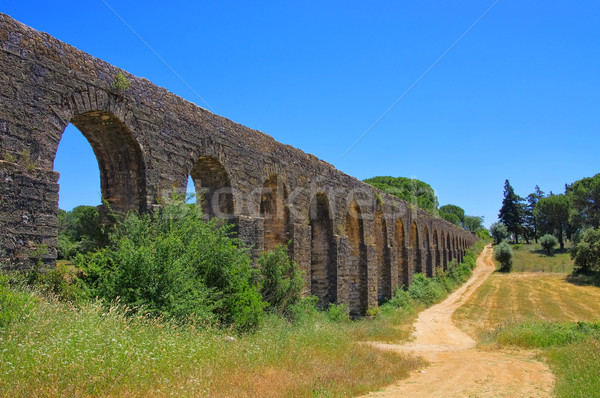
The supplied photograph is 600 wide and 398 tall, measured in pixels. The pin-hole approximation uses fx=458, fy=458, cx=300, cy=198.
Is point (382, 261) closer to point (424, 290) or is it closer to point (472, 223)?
point (424, 290)

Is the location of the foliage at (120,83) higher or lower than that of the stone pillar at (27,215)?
higher

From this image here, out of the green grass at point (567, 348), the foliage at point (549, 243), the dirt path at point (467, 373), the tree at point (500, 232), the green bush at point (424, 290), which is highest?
the tree at point (500, 232)

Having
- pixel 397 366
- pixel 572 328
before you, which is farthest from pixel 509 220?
pixel 397 366

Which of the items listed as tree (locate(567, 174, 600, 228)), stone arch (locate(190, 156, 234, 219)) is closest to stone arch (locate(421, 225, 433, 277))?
stone arch (locate(190, 156, 234, 219))

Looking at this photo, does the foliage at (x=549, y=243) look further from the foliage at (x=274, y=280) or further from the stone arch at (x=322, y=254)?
the foliage at (x=274, y=280)

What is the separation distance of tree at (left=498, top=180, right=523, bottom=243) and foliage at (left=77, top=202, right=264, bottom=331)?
71.9m

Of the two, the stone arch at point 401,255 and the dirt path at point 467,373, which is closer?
the dirt path at point 467,373

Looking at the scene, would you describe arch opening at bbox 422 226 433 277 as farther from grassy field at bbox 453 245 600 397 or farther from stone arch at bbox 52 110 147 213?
stone arch at bbox 52 110 147 213

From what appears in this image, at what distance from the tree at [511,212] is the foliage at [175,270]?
236ft

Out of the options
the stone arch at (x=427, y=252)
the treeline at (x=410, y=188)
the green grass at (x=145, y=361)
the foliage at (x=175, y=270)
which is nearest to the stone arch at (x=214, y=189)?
the foliage at (x=175, y=270)

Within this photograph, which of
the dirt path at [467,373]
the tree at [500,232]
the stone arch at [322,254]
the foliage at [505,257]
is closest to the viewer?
the dirt path at [467,373]

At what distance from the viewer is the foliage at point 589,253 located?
111 ft

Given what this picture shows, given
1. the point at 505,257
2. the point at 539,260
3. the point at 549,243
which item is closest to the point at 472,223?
the point at 549,243

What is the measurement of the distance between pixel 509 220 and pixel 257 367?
245ft
